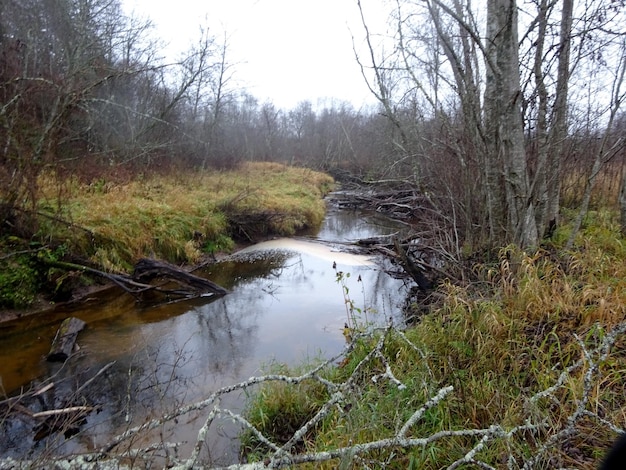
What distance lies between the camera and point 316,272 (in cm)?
921

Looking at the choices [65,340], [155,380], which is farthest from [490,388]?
[65,340]

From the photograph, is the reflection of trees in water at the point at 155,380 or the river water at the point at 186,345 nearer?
the reflection of trees in water at the point at 155,380

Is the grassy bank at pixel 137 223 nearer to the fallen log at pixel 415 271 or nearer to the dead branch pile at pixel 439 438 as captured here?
the dead branch pile at pixel 439 438

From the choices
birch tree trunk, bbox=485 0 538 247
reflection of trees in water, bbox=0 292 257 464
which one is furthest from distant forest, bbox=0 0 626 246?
reflection of trees in water, bbox=0 292 257 464

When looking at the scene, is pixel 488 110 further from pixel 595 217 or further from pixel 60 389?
pixel 60 389

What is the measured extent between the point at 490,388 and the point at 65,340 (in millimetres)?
5193

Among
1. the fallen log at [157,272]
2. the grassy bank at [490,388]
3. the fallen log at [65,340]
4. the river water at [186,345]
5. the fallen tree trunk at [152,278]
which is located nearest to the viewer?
the grassy bank at [490,388]

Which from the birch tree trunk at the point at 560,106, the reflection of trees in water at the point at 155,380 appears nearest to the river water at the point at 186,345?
Result: the reflection of trees in water at the point at 155,380

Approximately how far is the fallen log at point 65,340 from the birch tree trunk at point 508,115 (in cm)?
604

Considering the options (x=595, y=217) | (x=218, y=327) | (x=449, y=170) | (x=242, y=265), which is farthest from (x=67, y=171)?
(x=595, y=217)

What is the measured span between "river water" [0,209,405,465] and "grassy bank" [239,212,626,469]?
2.92 feet

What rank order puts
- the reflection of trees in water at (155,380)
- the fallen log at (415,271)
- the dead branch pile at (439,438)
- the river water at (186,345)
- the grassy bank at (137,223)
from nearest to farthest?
the dead branch pile at (439,438), the reflection of trees in water at (155,380), the river water at (186,345), the fallen log at (415,271), the grassy bank at (137,223)

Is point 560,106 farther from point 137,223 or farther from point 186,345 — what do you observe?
point 137,223

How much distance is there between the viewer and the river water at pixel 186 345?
145 inches
